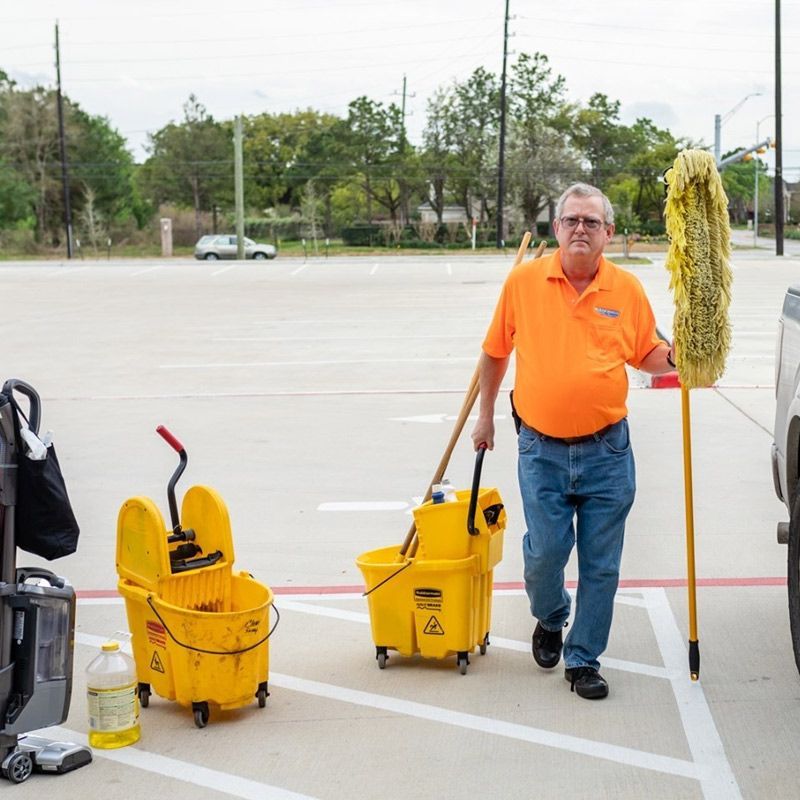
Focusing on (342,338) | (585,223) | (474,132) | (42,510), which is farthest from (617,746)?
(474,132)

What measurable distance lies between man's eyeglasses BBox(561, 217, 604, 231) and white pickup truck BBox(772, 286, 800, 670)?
0.98 meters

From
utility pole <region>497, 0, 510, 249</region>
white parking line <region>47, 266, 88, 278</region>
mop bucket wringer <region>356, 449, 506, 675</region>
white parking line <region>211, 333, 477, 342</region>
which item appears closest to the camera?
mop bucket wringer <region>356, 449, 506, 675</region>

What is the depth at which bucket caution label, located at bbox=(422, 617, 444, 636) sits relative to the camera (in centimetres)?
535

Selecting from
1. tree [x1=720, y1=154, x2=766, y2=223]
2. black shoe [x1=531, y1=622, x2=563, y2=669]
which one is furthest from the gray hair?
tree [x1=720, y1=154, x2=766, y2=223]

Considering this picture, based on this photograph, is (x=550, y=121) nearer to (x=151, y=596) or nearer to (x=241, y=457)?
(x=241, y=457)

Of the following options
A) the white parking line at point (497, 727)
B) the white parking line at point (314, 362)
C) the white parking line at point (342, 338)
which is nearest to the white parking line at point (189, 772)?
the white parking line at point (497, 727)

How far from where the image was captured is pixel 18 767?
4.42 m

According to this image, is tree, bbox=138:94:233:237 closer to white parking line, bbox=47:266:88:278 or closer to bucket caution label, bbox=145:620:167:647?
white parking line, bbox=47:266:88:278

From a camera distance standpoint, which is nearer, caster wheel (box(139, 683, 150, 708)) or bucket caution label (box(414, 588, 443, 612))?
caster wheel (box(139, 683, 150, 708))

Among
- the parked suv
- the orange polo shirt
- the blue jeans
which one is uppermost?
the parked suv

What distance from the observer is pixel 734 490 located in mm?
9023

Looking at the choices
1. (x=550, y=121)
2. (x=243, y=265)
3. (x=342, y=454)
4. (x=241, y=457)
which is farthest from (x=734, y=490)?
(x=550, y=121)

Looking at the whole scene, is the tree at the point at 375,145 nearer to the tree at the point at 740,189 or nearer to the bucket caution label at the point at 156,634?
the tree at the point at 740,189

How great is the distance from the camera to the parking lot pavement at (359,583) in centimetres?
452
